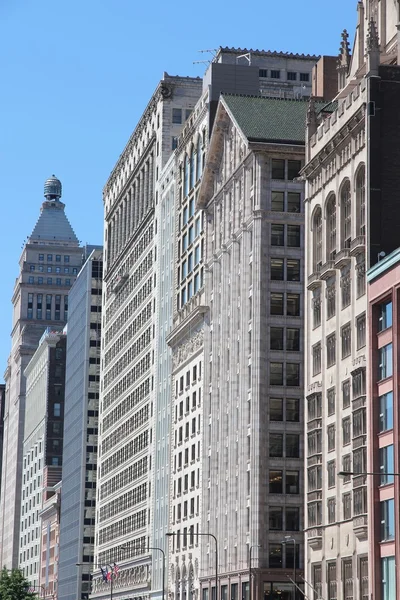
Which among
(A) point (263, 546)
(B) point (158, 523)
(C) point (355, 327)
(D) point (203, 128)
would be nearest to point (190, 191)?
(D) point (203, 128)

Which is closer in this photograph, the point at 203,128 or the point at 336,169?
the point at 336,169

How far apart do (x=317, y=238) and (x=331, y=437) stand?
48.8ft

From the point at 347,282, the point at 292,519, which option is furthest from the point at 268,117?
the point at 347,282

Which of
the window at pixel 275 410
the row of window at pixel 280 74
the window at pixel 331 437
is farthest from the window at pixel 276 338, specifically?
the row of window at pixel 280 74

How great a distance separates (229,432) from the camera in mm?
122125

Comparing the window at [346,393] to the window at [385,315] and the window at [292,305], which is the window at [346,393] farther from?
the window at [292,305]

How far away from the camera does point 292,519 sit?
11300cm

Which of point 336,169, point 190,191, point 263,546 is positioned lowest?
point 263,546

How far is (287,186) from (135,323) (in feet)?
218

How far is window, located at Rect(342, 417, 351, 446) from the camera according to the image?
86.8m

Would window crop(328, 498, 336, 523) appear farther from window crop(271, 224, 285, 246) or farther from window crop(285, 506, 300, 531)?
window crop(271, 224, 285, 246)

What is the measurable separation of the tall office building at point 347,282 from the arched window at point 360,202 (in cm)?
6

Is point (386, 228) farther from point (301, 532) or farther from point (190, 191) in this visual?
point (190, 191)

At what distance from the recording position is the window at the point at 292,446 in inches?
4532
